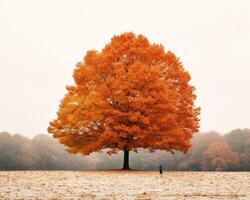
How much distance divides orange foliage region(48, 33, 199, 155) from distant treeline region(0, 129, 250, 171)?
51.6 meters

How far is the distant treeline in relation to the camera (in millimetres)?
92375

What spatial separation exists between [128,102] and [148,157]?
2669 inches

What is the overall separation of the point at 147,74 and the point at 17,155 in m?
63.5

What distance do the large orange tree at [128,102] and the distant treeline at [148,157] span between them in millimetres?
51677

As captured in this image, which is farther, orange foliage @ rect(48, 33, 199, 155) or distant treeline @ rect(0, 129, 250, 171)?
distant treeline @ rect(0, 129, 250, 171)

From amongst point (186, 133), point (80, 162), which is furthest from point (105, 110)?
point (80, 162)

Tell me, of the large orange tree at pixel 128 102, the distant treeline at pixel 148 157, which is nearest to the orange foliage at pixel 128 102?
the large orange tree at pixel 128 102

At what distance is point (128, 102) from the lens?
132ft

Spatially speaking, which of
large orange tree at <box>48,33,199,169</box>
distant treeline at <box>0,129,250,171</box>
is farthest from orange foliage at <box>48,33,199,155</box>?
distant treeline at <box>0,129,250,171</box>

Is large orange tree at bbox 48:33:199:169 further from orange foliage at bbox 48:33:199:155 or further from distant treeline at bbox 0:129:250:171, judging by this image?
distant treeline at bbox 0:129:250:171

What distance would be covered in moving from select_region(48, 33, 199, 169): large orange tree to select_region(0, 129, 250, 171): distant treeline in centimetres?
5168

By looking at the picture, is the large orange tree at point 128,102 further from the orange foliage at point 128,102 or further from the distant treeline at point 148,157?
the distant treeline at point 148,157

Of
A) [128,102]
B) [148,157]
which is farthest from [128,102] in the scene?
[148,157]

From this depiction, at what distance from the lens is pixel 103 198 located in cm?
1812
